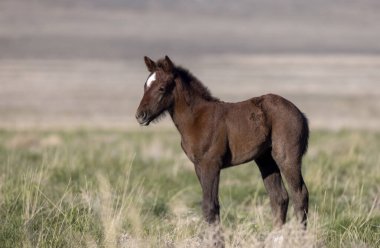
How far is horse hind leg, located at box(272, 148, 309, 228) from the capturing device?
9711 mm

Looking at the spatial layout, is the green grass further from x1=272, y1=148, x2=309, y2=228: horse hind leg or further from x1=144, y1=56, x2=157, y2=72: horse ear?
x1=144, y1=56, x2=157, y2=72: horse ear

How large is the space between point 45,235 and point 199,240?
1.44 m

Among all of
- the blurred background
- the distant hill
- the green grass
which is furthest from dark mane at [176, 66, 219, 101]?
the distant hill

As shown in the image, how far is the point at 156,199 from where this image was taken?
12.7m

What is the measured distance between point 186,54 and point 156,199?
6886 centimetres

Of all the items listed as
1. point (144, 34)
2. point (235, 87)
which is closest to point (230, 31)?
point (144, 34)

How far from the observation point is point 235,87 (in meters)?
58.1

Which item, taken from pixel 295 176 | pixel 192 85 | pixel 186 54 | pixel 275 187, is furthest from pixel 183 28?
pixel 295 176

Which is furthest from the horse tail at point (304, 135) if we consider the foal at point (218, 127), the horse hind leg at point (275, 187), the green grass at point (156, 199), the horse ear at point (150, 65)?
the horse ear at point (150, 65)

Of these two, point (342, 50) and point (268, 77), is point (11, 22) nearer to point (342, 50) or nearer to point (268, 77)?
point (342, 50)

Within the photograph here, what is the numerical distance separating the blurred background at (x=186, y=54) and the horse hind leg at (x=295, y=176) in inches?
849

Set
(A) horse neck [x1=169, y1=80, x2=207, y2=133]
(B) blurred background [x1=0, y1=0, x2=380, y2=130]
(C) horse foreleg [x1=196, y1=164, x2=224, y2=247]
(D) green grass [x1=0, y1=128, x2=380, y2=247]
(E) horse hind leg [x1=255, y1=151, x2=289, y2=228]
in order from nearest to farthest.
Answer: (C) horse foreleg [x1=196, y1=164, x2=224, y2=247]
(D) green grass [x1=0, y1=128, x2=380, y2=247]
(A) horse neck [x1=169, y1=80, x2=207, y2=133]
(E) horse hind leg [x1=255, y1=151, x2=289, y2=228]
(B) blurred background [x1=0, y1=0, x2=380, y2=130]

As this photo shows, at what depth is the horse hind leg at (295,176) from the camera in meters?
9.71

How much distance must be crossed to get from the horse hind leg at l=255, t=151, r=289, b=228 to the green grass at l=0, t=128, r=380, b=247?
8.4 inches
